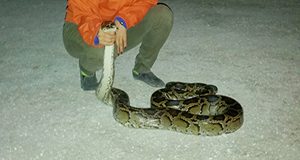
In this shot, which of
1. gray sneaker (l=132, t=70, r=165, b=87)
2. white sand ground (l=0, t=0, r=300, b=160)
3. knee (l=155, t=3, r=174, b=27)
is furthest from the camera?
gray sneaker (l=132, t=70, r=165, b=87)

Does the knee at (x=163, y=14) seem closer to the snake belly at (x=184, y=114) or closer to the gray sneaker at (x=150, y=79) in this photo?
the gray sneaker at (x=150, y=79)

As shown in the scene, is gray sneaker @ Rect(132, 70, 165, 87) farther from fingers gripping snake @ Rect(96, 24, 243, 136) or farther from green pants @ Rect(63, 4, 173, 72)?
fingers gripping snake @ Rect(96, 24, 243, 136)

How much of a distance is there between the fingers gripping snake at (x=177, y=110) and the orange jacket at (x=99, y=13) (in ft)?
Result: 0.70

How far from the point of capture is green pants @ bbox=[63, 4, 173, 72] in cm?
431

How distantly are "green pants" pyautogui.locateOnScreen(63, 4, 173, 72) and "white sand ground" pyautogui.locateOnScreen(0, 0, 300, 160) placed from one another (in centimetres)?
41

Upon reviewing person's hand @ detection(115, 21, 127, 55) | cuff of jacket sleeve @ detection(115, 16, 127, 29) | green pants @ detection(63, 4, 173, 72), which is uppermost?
cuff of jacket sleeve @ detection(115, 16, 127, 29)

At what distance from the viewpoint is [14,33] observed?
6.67 metres

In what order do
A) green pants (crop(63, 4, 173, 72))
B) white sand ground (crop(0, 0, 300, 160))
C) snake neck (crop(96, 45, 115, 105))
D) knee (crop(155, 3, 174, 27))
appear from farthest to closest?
knee (crop(155, 3, 174, 27)) → green pants (crop(63, 4, 173, 72)) → snake neck (crop(96, 45, 115, 105)) → white sand ground (crop(0, 0, 300, 160))

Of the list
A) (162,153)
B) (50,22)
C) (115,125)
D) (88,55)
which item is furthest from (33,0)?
(162,153)

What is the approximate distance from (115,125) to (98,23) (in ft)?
3.18

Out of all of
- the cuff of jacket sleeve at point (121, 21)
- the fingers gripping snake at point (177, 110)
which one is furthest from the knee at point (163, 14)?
the fingers gripping snake at point (177, 110)

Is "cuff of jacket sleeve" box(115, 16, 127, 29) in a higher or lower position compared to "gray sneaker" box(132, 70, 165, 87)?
higher

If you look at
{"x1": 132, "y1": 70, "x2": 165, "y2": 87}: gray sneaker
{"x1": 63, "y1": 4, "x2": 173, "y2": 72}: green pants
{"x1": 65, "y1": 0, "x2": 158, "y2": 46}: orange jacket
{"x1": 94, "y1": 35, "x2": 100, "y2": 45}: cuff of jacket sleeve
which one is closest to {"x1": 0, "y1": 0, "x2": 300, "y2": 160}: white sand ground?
{"x1": 132, "y1": 70, "x2": 165, "y2": 87}: gray sneaker

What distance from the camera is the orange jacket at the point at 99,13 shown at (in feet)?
13.1
